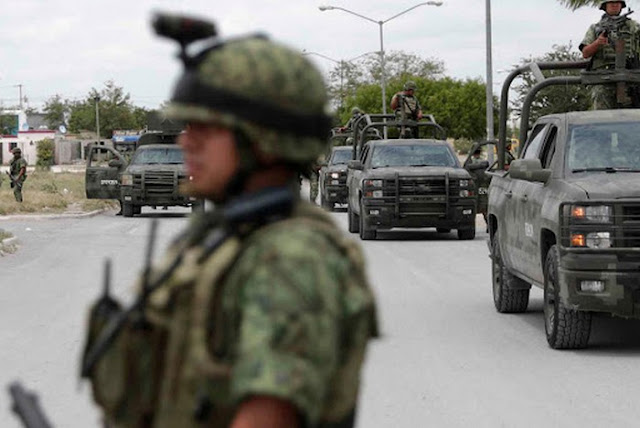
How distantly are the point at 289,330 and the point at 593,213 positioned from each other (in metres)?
8.36

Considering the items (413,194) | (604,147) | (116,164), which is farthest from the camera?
(116,164)

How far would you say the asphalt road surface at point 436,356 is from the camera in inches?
325

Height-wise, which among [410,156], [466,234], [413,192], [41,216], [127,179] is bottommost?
[41,216]

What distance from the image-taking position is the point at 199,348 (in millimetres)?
2477

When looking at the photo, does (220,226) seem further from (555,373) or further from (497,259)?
(497,259)

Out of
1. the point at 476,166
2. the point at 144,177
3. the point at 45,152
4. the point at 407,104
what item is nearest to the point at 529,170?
the point at 476,166

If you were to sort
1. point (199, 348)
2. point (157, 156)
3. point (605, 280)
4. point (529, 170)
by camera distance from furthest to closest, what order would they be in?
point (157, 156)
point (529, 170)
point (605, 280)
point (199, 348)

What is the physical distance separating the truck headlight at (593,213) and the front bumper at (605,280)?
9.6 inches

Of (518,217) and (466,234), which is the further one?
(466,234)

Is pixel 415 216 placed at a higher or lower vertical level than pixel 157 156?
lower

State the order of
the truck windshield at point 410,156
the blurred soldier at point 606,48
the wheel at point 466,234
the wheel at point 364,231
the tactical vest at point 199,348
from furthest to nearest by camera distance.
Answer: the truck windshield at point 410,156, the wheel at point 466,234, the wheel at point 364,231, the blurred soldier at point 606,48, the tactical vest at point 199,348

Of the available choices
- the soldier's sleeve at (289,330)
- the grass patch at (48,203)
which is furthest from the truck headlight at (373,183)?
the soldier's sleeve at (289,330)

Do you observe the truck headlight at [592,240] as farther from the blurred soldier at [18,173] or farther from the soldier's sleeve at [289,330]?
the blurred soldier at [18,173]

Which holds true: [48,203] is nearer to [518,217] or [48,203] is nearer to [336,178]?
[336,178]
